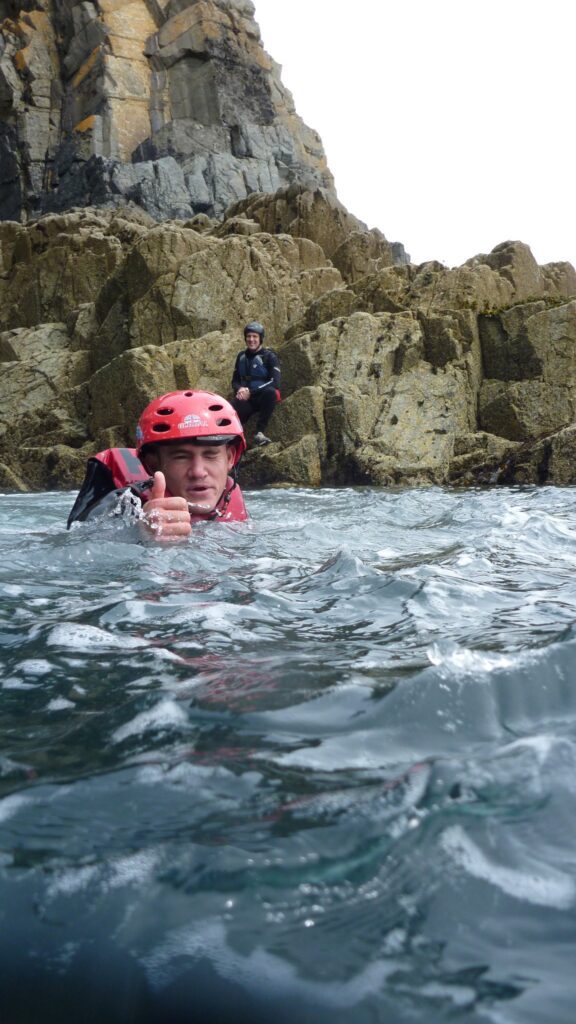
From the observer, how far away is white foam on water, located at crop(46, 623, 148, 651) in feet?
9.60

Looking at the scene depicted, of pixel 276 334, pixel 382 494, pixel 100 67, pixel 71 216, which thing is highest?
pixel 100 67

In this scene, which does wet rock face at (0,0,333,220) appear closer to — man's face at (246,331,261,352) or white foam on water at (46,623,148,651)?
man's face at (246,331,261,352)

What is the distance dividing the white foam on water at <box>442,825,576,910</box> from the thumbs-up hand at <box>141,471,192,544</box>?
3.79 metres

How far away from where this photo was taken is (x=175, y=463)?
584 cm

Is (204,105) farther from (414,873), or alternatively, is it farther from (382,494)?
(414,873)

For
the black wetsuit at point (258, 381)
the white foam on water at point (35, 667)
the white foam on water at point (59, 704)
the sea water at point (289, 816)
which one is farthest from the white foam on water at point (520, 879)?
the black wetsuit at point (258, 381)

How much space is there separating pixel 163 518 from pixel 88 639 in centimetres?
207

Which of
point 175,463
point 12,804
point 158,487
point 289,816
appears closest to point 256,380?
point 175,463

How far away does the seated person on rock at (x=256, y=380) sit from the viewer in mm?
14961

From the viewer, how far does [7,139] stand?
144 feet

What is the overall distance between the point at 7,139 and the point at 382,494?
41.0m

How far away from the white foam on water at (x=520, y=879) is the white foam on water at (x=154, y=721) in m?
0.86

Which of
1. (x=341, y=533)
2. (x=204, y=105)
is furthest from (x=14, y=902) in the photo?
(x=204, y=105)

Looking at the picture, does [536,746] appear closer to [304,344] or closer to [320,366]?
[320,366]
